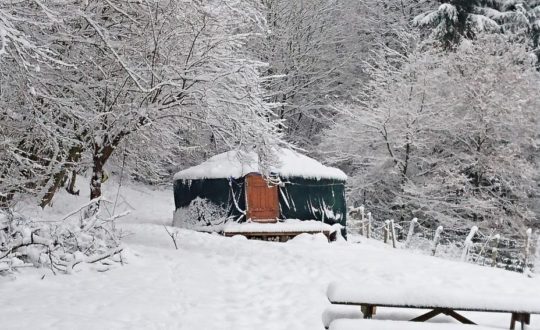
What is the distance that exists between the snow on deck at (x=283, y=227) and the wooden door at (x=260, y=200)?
30cm

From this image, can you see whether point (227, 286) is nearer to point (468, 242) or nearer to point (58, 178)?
point (58, 178)

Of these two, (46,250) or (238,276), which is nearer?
(46,250)

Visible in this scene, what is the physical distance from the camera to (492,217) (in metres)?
17.5

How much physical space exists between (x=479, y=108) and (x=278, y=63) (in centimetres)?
887

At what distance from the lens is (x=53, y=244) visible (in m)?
6.43

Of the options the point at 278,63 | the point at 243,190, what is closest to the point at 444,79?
the point at 278,63

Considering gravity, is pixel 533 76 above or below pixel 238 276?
above

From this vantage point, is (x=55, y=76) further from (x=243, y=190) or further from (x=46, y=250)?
(x=243, y=190)

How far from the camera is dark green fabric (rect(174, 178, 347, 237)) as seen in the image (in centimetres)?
1353

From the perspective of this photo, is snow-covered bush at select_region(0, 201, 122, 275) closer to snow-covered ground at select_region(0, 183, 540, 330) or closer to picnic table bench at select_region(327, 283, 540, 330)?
snow-covered ground at select_region(0, 183, 540, 330)

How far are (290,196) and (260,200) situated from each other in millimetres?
845

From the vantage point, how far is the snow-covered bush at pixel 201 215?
1355 centimetres

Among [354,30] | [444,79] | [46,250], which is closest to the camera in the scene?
[46,250]

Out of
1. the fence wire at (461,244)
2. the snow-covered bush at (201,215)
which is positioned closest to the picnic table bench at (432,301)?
the fence wire at (461,244)
